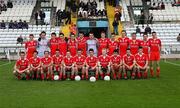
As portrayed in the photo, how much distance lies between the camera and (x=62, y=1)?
159 feet

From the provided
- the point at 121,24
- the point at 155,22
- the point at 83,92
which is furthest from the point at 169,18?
the point at 83,92

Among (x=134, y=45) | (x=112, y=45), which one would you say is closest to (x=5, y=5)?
(x=112, y=45)

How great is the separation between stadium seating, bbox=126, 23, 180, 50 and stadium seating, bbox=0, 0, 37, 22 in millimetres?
10413

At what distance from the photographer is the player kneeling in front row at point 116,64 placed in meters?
18.5

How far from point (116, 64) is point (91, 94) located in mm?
4662

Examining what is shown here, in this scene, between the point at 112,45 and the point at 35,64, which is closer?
the point at 35,64

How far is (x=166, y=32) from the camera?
41938mm

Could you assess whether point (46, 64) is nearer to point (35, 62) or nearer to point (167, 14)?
point (35, 62)

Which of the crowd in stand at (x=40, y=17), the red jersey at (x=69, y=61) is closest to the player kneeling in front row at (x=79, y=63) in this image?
the red jersey at (x=69, y=61)

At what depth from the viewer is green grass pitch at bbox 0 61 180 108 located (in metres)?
12.1

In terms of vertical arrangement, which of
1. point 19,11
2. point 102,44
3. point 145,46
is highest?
point 19,11

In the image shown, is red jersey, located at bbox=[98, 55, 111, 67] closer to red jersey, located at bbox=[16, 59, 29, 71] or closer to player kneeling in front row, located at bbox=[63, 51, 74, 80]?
player kneeling in front row, located at bbox=[63, 51, 74, 80]

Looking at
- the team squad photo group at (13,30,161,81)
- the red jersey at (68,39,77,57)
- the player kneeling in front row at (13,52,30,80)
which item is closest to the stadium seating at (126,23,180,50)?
the red jersey at (68,39,77,57)

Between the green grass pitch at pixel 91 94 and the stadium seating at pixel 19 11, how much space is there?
27.5 metres
